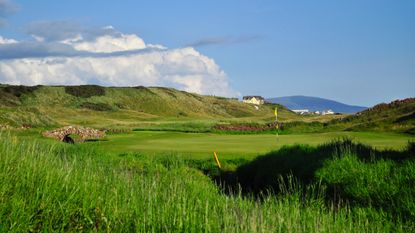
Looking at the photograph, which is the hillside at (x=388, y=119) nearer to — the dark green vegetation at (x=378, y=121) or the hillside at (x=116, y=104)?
the dark green vegetation at (x=378, y=121)

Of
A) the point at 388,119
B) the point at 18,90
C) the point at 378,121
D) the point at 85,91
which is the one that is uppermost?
the point at 85,91

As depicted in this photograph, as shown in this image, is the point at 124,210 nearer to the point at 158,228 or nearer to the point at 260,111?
the point at 158,228

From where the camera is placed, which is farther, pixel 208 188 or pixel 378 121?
pixel 378 121

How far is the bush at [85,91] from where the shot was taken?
10100 cm

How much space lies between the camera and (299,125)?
50.2m

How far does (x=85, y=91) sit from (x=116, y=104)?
20.2 feet

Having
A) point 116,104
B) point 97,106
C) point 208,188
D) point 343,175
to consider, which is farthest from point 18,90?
point 343,175

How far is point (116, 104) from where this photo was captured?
10281cm

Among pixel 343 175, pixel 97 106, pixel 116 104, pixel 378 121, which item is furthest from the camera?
pixel 116 104

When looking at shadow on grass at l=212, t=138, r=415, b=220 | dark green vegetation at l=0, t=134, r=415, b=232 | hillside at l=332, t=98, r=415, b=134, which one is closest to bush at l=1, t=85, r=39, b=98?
hillside at l=332, t=98, r=415, b=134

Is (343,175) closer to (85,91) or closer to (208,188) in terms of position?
(208,188)

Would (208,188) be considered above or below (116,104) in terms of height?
below

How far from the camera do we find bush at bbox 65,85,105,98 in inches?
3976

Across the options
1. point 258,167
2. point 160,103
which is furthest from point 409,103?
point 160,103
